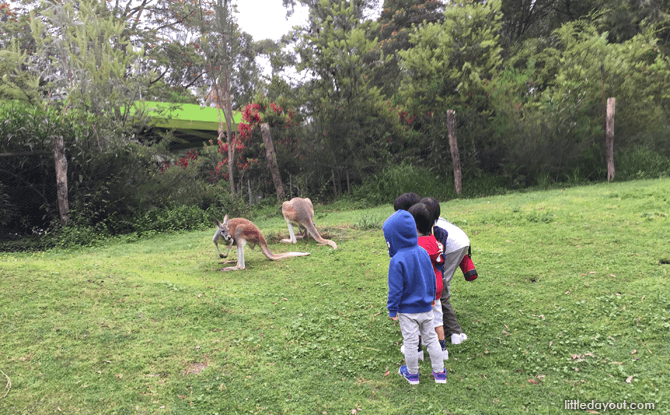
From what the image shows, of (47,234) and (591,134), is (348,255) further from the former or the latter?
(591,134)

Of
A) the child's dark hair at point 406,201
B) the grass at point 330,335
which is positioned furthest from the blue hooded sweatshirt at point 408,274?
the child's dark hair at point 406,201

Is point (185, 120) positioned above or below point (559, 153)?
above

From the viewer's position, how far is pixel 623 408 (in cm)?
273

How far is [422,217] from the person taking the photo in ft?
11.2

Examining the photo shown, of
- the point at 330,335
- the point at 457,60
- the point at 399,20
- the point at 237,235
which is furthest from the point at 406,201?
the point at 399,20

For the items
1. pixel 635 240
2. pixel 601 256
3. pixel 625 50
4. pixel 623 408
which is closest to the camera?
pixel 623 408

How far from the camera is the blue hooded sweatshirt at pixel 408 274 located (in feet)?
9.89

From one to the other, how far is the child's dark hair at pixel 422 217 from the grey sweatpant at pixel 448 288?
1.44ft

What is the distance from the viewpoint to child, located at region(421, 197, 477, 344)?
11.9ft

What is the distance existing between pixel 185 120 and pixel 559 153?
47.6 ft

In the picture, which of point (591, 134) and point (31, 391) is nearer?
point (31, 391)

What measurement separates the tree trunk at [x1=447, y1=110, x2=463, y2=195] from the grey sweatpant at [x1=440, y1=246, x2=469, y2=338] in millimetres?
8462

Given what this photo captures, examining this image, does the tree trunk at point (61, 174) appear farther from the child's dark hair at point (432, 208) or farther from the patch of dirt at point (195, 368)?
the child's dark hair at point (432, 208)

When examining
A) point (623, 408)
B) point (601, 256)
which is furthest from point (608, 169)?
point (623, 408)
